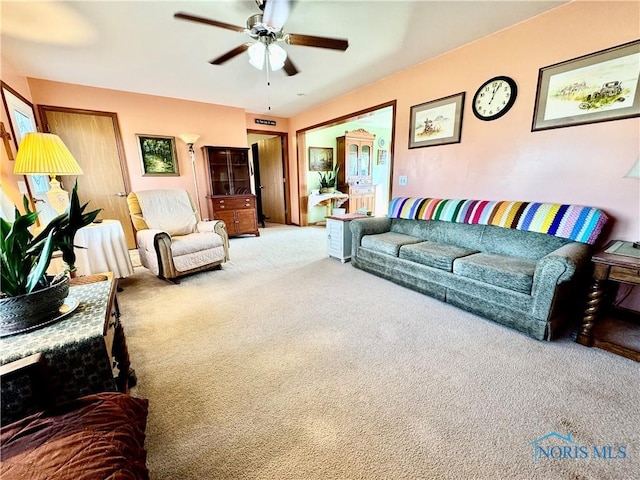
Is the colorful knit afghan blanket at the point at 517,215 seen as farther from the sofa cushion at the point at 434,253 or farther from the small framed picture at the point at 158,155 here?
the small framed picture at the point at 158,155

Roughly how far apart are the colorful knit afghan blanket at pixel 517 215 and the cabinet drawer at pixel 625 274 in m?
0.44

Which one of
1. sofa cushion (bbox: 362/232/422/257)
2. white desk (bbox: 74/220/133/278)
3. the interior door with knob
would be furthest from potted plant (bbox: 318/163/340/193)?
white desk (bbox: 74/220/133/278)

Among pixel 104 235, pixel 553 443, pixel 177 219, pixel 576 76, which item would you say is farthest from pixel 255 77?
pixel 553 443

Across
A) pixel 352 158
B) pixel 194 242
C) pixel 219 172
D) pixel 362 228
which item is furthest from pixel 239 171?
pixel 362 228

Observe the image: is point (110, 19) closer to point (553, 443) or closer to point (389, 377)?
point (389, 377)

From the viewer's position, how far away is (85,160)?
3785 mm

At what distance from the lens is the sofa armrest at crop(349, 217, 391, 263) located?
3.13 metres

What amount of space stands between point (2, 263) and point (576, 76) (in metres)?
3.58

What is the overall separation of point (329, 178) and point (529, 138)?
4.23 m

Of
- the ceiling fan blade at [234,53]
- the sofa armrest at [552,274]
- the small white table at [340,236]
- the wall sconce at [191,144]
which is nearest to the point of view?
the sofa armrest at [552,274]

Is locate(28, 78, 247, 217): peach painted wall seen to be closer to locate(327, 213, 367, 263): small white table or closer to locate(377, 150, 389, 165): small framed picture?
locate(327, 213, 367, 263): small white table

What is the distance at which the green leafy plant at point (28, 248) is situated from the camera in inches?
35.1

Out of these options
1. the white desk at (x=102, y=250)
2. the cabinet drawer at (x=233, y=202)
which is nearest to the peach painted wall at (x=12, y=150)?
the white desk at (x=102, y=250)

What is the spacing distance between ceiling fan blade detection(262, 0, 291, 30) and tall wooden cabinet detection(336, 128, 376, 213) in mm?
4382
